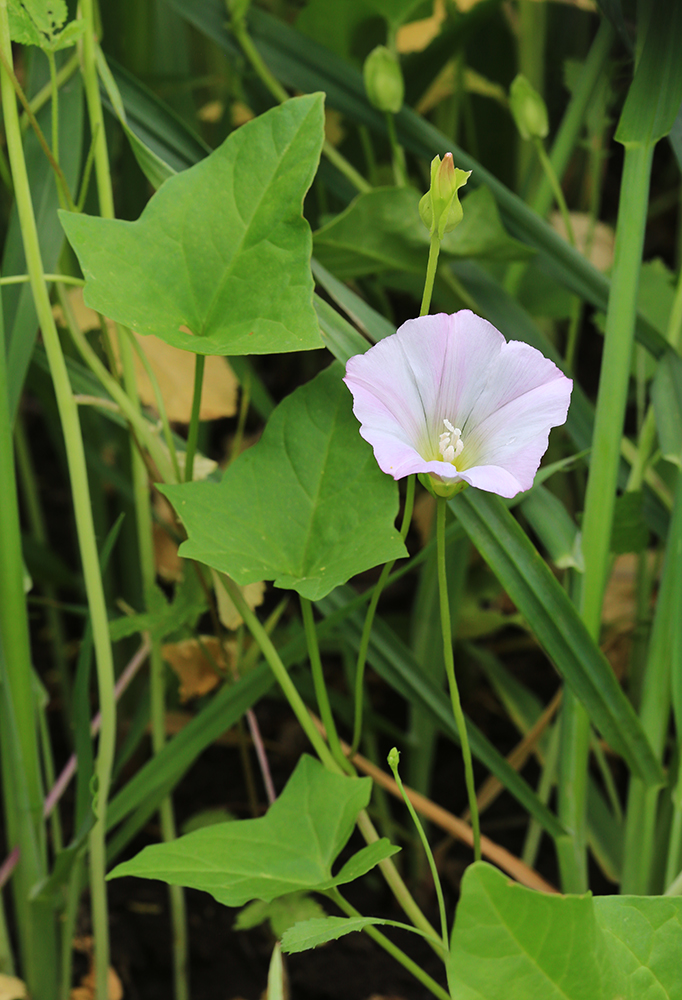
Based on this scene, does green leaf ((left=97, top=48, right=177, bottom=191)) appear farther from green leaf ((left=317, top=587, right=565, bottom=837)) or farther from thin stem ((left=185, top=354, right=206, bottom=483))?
green leaf ((left=317, top=587, right=565, bottom=837))

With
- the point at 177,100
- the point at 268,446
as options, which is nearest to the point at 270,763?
the point at 268,446

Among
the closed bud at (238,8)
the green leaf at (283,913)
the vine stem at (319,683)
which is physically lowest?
the green leaf at (283,913)

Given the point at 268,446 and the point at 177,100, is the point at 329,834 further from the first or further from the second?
the point at 177,100

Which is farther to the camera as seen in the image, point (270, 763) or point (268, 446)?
point (270, 763)

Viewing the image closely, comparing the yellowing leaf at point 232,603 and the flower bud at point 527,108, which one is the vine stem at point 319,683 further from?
the flower bud at point 527,108

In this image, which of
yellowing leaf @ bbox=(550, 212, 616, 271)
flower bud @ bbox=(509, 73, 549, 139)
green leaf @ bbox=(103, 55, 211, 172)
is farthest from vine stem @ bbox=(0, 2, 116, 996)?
yellowing leaf @ bbox=(550, 212, 616, 271)

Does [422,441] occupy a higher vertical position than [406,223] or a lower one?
lower

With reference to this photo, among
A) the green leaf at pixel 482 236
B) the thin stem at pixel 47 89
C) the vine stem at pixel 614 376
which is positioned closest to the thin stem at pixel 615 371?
the vine stem at pixel 614 376
